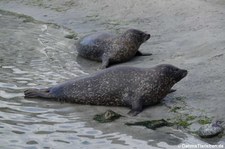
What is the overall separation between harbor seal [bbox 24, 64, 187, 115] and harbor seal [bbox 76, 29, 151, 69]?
6.33ft

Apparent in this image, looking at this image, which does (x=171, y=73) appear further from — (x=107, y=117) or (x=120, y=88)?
(x=107, y=117)

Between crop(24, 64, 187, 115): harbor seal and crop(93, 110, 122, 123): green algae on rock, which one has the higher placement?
crop(24, 64, 187, 115): harbor seal

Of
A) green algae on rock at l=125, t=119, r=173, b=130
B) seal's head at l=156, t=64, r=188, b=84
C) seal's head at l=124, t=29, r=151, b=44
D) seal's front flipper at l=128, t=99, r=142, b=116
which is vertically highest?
seal's head at l=124, t=29, r=151, b=44

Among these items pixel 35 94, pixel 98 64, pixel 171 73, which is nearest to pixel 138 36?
pixel 98 64

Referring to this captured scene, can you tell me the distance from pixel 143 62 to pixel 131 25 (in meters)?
2.65

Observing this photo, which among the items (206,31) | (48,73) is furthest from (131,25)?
(48,73)

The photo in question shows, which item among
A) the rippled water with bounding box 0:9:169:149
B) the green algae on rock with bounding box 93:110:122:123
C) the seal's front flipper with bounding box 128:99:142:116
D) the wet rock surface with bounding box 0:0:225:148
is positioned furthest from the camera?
the seal's front flipper with bounding box 128:99:142:116

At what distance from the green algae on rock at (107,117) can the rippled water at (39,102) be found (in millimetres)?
192

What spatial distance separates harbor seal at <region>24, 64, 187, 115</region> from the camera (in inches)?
254

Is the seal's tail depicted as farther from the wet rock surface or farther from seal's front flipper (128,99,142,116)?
seal's front flipper (128,99,142,116)

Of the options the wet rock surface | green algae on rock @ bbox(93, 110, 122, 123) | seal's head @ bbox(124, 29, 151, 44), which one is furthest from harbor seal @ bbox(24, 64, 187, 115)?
seal's head @ bbox(124, 29, 151, 44)

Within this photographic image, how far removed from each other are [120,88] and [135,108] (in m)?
0.40

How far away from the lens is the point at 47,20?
12.4 m

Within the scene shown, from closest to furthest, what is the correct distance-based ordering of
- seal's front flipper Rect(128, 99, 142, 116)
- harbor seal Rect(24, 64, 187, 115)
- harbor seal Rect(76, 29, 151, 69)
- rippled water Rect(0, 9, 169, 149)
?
1. rippled water Rect(0, 9, 169, 149)
2. seal's front flipper Rect(128, 99, 142, 116)
3. harbor seal Rect(24, 64, 187, 115)
4. harbor seal Rect(76, 29, 151, 69)
